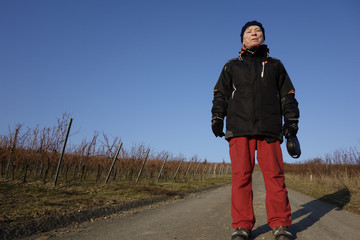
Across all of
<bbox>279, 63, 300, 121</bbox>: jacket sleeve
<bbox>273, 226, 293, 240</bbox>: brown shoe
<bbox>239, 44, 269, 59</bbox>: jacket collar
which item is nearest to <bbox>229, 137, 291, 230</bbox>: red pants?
<bbox>273, 226, 293, 240</bbox>: brown shoe

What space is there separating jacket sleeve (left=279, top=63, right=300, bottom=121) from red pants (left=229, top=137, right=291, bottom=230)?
31 centimetres

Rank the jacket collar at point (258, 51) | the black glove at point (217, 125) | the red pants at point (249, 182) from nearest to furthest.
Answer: the red pants at point (249, 182) → the black glove at point (217, 125) → the jacket collar at point (258, 51)

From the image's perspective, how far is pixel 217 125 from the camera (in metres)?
2.53

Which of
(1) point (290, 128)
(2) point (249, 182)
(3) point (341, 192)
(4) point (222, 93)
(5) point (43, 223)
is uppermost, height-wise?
(4) point (222, 93)

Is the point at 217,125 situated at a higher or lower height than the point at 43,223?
higher

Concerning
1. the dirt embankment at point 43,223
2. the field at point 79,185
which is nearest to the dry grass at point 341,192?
the field at point 79,185

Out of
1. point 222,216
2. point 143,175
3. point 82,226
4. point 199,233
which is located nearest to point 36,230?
point 82,226

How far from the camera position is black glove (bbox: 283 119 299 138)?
2.35 metres

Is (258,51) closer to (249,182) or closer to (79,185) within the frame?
(249,182)

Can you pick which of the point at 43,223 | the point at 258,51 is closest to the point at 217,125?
the point at 258,51

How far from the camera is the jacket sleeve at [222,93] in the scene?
258 centimetres

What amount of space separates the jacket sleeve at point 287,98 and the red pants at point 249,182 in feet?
1.03

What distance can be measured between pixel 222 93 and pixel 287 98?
687 millimetres

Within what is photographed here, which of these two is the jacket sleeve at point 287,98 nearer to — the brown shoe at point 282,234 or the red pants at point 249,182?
the red pants at point 249,182
